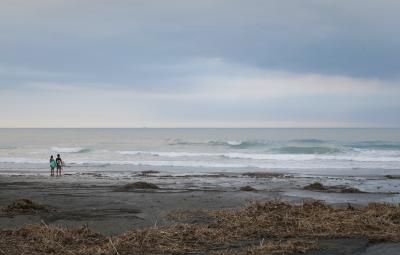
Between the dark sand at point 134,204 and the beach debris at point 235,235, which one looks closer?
the beach debris at point 235,235

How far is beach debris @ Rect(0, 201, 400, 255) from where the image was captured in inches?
303

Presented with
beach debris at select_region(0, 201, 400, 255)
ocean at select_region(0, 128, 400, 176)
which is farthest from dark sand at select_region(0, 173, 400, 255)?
ocean at select_region(0, 128, 400, 176)

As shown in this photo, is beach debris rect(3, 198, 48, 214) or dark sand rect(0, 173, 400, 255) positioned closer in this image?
dark sand rect(0, 173, 400, 255)

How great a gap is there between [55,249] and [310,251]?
3.81m

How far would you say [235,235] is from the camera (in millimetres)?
8820

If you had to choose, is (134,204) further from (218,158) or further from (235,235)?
(218,158)

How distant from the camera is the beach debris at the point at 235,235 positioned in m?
7.69

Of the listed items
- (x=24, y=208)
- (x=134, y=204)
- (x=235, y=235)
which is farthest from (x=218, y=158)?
(x=235, y=235)

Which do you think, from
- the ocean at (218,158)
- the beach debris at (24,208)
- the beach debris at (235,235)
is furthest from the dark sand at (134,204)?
the ocean at (218,158)

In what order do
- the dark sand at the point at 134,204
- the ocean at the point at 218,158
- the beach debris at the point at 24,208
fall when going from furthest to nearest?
1. the ocean at the point at 218,158
2. the beach debris at the point at 24,208
3. the dark sand at the point at 134,204

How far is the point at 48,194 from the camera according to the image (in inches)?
724

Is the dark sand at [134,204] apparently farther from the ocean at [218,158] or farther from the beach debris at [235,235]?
the ocean at [218,158]

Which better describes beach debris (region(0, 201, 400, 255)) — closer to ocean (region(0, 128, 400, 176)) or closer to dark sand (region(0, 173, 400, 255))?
Answer: dark sand (region(0, 173, 400, 255))

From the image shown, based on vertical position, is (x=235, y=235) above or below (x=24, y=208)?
below
